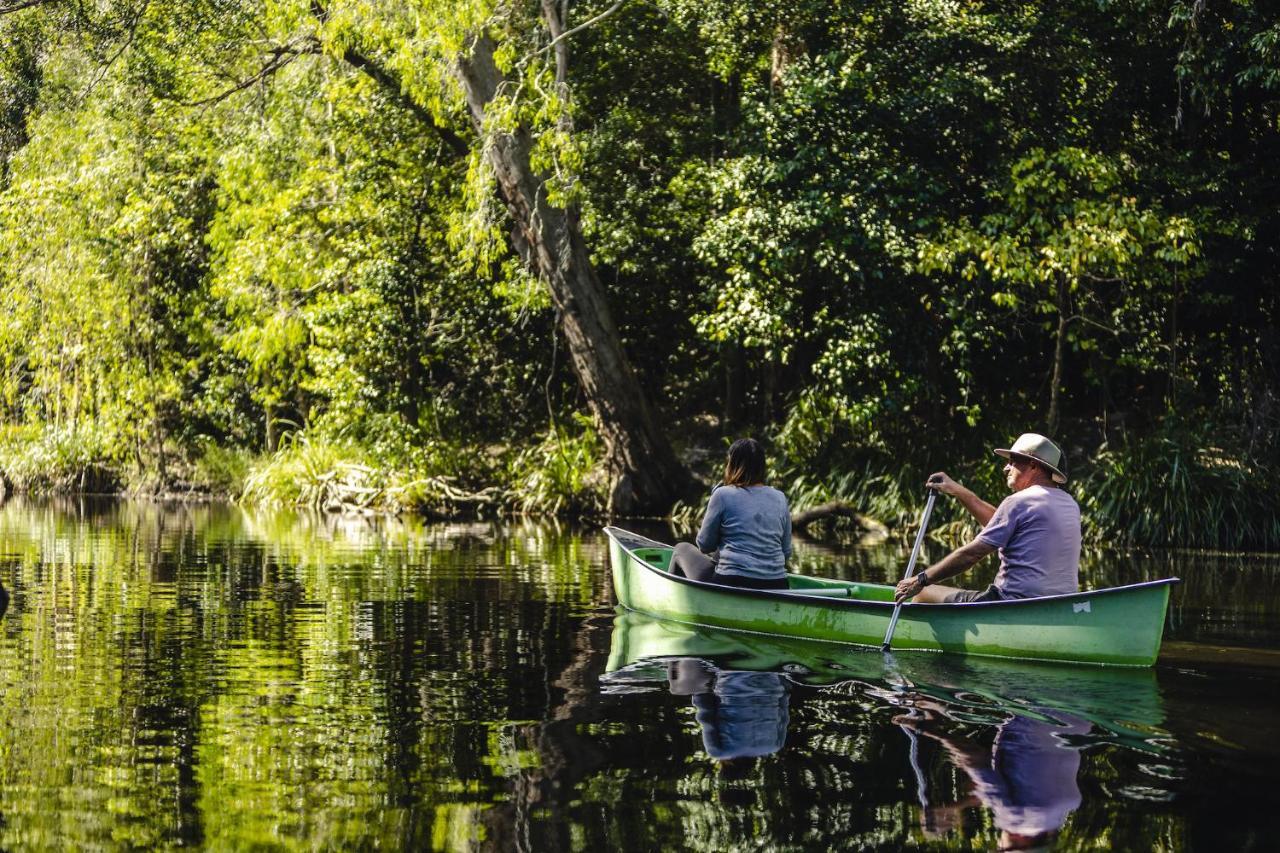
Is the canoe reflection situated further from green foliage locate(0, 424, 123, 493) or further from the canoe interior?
green foliage locate(0, 424, 123, 493)

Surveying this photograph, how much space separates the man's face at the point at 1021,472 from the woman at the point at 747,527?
5.02ft

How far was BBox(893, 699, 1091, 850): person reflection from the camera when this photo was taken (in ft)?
16.8

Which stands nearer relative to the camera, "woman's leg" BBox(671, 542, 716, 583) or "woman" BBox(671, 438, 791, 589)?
"woman" BBox(671, 438, 791, 589)

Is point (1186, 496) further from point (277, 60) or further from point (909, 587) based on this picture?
point (277, 60)

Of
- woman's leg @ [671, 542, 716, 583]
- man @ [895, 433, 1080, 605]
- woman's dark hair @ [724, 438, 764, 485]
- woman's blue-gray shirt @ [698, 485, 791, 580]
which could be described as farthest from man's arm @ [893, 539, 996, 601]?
woman's leg @ [671, 542, 716, 583]

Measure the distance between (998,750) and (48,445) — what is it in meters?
24.0

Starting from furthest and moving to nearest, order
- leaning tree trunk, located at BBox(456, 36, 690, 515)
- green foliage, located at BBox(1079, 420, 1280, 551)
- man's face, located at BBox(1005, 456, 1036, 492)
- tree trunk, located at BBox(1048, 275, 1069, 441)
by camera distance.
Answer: leaning tree trunk, located at BBox(456, 36, 690, 515)
tree trunk, located at BBox(1048, 275, 1069, 441)
green foliage, located at BBox(1079, 420, 1280, 551)
man's face, located at BBox(1005, 456, 1036, 492)

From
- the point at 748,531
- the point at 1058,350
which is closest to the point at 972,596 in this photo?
the point at 748,531

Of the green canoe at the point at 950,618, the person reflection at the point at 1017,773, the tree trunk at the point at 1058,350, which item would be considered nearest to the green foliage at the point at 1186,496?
the tree trunk at the point at 1058,350

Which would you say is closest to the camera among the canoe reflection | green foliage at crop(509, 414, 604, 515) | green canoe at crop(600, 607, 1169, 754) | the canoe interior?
the canoe reflection

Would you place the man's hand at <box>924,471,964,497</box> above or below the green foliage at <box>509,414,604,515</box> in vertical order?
below

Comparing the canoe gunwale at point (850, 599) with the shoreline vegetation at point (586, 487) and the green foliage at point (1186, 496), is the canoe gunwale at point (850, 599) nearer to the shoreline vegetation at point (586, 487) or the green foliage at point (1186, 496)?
the green foliage at point (1186, 496)

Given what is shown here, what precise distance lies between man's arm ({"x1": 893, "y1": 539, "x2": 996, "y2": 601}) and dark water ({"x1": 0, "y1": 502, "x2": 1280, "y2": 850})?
43 centimetres

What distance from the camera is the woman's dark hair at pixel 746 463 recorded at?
979 centimetres
